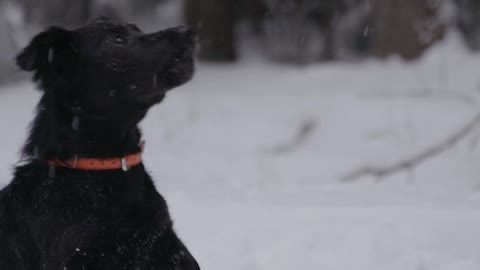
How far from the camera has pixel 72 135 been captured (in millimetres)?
3443

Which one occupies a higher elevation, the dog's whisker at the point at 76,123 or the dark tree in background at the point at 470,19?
the dog's whisker at the point at 76,123

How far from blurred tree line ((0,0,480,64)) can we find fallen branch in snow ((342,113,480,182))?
11.1ft

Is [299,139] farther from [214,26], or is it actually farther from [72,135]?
[72,135]

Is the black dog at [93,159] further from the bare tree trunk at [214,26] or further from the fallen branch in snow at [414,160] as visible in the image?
the bare tree trunk at [214,26]

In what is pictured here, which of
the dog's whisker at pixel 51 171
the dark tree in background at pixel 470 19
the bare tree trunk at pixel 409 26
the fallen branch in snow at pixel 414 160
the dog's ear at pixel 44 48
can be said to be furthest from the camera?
the dark tree in background at pixel 470 19

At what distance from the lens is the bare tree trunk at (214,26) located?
13352 mm

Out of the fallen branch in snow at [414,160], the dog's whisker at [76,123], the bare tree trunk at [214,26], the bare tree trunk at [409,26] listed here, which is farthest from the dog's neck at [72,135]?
the bare tree trunk at [214,26]

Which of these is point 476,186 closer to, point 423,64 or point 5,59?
point 423,64

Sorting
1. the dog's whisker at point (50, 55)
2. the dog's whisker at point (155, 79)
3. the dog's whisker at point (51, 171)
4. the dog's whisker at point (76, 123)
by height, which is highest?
the dog's whisker at point (50, 55)

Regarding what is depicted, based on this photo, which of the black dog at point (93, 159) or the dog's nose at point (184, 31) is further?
the dog's nose at point (184, 31)

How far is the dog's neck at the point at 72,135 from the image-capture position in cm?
343

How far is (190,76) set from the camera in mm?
3596

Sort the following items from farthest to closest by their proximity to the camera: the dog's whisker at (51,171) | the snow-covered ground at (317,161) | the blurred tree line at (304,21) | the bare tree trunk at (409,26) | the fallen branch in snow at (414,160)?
the blurred tree line at (304,21), the bare tree trunk at (409,26), the fallen branch in snow at (414,160), the snow-covered ground at (317,161), the dog's whisker at (51,171)

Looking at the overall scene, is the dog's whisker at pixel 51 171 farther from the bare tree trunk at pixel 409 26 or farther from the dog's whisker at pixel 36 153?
the bare tree trunk at pixel 409 26
